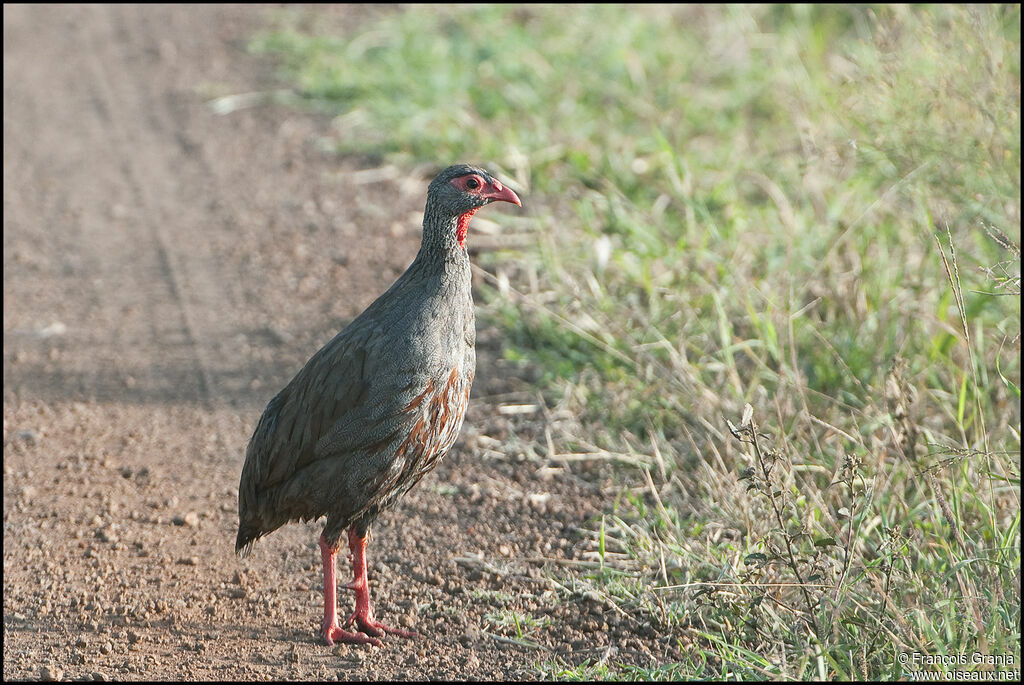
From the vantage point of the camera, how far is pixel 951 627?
3643mm

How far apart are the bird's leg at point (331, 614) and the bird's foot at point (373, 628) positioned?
55 millimetres

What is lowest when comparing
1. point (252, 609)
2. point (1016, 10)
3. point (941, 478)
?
point (252, 609)

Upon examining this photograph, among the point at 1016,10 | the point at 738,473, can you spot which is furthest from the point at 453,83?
the point at 738,473

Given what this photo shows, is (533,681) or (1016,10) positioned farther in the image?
(1016,10)

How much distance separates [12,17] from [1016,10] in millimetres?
8726

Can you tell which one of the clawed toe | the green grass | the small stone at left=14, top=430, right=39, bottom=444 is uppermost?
the green grass

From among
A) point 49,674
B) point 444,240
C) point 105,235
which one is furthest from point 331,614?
point 105,235

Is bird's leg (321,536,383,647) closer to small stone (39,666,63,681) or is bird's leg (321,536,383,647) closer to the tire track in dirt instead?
small stone (39,666,63,681)

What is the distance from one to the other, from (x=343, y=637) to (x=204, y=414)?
6.44 feet

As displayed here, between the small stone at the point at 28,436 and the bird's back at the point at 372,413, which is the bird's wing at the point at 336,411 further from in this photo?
the small stone at the point at 28,436

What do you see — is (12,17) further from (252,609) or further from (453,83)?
(252,609)

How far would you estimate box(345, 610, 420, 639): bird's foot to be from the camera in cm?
424

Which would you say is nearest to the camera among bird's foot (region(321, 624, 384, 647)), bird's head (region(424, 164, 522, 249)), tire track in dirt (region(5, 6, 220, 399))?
bird's foot (region(321, 624, 384, 647))

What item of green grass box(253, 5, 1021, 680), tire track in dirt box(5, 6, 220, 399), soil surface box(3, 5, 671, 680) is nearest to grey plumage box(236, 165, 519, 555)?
soil surface box(3, 5, 671, 680)
